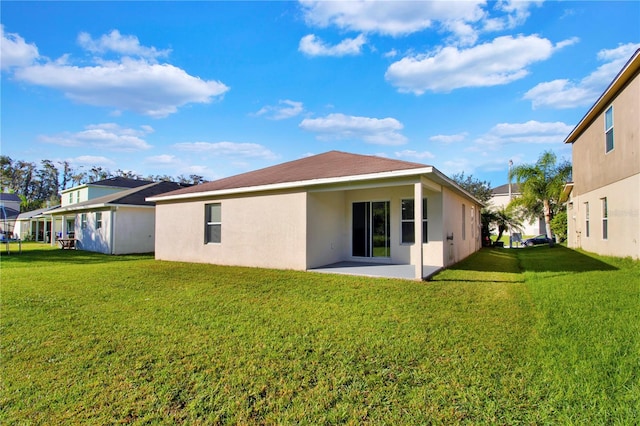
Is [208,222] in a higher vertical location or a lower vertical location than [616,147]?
lower

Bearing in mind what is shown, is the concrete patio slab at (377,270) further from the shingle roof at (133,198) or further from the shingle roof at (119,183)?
the shingle roof at (119,183)

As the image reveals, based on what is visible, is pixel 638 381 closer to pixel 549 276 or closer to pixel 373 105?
pixel 549 276

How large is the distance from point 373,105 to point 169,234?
1169 cm

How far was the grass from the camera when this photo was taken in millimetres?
2812

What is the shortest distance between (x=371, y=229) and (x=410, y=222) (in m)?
1.39

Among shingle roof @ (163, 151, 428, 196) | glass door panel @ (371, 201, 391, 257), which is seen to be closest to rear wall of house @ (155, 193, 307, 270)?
shingle roof @ (163, 151, 428, 196)

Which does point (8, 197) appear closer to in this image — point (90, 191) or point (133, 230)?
point (90, 191)

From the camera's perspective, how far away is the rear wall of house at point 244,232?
10219 millimetres

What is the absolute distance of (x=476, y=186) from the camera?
30906 mm

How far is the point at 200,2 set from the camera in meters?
9.43

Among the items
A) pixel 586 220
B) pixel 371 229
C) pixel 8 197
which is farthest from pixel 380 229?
pixel 8 197

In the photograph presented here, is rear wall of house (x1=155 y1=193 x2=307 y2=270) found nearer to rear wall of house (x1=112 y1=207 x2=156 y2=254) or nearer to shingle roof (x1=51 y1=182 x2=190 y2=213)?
shingle roof (x1=51 y1=182 x2=190 y2=213)

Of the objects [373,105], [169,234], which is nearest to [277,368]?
[169,234]

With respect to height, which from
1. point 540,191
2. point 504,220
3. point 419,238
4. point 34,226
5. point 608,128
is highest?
point 608,128
